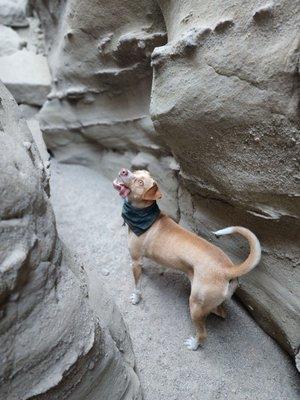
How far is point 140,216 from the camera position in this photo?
2035mm

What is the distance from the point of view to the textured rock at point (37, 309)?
3.85 ft

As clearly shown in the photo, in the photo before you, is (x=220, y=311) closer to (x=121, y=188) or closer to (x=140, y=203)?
(x=140, y=203)

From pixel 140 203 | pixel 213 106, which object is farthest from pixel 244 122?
pixel 140 203

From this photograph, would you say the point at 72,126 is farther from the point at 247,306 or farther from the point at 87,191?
the point at 247,306

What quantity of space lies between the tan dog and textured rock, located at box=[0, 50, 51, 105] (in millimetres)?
1858

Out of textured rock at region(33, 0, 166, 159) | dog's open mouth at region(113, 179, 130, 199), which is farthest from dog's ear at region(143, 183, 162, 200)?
textured rock at region(33, 0, 166, 159)

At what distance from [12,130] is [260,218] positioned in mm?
1248

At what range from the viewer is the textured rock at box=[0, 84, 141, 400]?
1174mm

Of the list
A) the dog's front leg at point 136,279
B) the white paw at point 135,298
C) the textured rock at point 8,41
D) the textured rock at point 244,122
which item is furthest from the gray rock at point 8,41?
the white paw at point 135,298

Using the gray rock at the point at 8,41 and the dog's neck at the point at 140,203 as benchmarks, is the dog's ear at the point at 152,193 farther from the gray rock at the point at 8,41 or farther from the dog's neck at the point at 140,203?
the gray rock at the point at 8,41

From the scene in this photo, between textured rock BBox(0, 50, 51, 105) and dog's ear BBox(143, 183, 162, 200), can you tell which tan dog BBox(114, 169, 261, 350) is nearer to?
dog's ear BBox(143, 183, 162, 200)

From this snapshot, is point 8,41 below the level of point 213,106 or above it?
above

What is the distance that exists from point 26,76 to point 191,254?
2370 mm

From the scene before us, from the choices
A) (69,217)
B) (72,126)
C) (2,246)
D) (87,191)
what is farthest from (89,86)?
(2,246)
